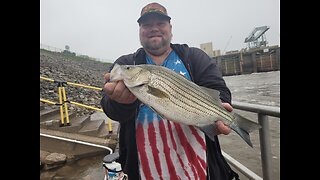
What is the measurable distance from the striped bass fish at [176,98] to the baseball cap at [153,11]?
581 millimetres

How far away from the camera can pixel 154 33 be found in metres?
2.07

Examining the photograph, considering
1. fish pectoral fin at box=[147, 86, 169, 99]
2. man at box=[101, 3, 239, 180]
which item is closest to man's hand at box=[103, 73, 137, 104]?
man at box=[101, 3, 239, 180]

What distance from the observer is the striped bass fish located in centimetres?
166

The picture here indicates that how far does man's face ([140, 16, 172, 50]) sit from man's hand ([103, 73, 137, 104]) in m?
0.54

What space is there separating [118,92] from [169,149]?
635 millimetres

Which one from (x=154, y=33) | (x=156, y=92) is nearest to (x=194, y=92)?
(x=156, y=92)

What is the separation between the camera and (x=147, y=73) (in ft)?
5.63

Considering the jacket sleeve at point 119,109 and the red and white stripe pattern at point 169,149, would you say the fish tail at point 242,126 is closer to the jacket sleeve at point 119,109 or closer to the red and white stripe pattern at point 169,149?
the red and white stripe pattern at point 169,149

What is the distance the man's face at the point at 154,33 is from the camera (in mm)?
2043

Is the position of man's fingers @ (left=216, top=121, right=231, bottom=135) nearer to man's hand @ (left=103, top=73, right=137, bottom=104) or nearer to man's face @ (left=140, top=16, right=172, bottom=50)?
man's hand @ (left=103, top=73, right=137, bottom=104)
